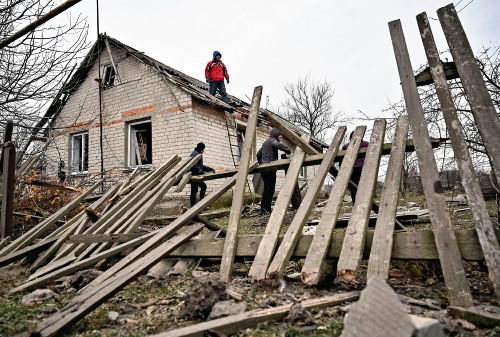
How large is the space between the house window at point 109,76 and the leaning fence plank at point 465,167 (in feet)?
37.6

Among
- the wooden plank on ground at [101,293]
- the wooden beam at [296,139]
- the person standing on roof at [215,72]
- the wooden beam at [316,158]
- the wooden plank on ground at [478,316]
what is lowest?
the wooden plank on ground at [478,316]

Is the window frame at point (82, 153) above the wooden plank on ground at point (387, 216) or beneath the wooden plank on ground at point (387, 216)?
above

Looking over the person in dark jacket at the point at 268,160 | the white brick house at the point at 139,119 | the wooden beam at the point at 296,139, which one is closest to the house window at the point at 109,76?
the white brick house at the point at 139,119

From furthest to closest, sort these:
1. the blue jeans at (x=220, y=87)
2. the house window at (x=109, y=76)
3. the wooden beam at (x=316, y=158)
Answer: the house window at (x=109, y=76), the blue jeans at (x=220, y=87), the wooden beam at (x=316, y=158)

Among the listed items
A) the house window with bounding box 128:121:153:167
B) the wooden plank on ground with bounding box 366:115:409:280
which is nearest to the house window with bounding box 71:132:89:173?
the house window with bounding box 128:121:153:167

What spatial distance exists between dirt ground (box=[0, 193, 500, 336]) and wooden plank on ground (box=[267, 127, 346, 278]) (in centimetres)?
11

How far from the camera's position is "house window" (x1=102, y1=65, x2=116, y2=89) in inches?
454

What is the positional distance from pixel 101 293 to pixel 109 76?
1141cm

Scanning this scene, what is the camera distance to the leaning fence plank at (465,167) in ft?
5.85

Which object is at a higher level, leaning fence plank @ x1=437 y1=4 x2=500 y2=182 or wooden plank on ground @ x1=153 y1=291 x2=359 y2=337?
leaning fence plank @ x1=437 y1=4 x2=500 y2=182

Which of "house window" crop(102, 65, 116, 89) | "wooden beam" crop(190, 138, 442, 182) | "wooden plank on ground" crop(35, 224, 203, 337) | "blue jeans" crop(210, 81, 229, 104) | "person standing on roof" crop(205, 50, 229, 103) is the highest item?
"house window" crop(102, 65, 116, 89)

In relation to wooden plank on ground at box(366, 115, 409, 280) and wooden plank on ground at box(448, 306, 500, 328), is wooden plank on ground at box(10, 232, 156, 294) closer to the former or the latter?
wooden plank on ground at box(366, 115, 409, 280)

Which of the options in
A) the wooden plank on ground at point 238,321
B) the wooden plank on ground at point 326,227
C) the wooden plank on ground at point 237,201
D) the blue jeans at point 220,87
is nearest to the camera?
the wooden plank on ground at point 238,321

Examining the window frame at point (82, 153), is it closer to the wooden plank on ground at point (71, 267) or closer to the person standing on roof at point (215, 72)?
the person standing on roof at point (215, 72)
